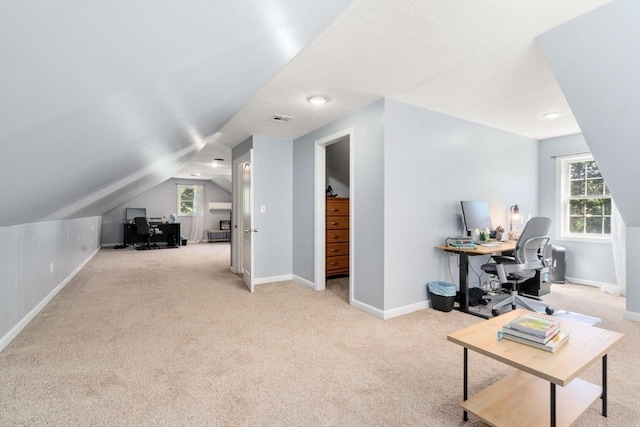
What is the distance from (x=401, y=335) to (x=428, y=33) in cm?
237

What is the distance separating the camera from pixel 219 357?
2.39 metres

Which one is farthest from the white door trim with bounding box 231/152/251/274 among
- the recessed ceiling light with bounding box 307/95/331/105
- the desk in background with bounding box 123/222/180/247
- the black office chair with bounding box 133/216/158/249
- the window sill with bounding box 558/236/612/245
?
the window sill with bounding box 558/236/612/245

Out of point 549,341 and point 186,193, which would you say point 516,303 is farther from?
point 186,193

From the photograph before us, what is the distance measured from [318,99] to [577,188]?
14.3ft

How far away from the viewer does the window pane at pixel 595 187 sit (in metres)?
4.58

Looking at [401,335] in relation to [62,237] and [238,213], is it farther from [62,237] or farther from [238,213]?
[62,237]

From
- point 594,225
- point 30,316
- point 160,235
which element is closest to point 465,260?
point 594,225

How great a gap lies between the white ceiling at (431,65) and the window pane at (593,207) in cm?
129

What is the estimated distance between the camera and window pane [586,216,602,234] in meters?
4.60

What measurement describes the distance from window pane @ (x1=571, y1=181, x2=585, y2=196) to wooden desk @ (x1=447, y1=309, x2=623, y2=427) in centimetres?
392

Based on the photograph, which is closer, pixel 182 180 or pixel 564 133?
pixel 564 133

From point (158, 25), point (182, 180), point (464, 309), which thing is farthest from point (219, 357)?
point (182, 180)

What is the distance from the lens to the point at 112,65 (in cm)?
102

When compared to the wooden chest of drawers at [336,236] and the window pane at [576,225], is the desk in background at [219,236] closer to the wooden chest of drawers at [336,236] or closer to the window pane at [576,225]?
the wooden chest of drawers at [336,236]
